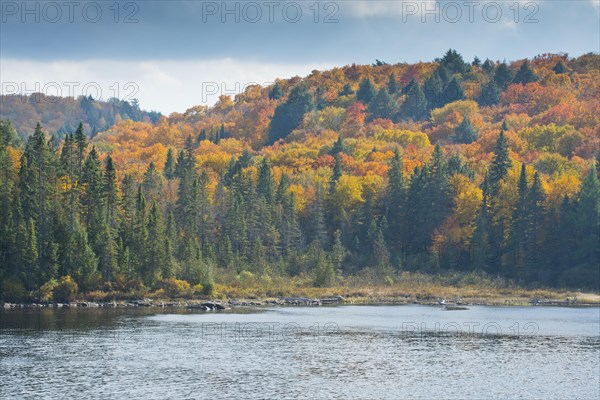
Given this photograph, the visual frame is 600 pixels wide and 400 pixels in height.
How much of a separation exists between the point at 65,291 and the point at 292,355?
45.0m

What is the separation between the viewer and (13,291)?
10112 cm

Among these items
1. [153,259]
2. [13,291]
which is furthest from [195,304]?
[13,291]

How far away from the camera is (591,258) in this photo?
439 feet

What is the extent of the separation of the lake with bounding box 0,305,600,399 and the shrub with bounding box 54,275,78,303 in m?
7.95

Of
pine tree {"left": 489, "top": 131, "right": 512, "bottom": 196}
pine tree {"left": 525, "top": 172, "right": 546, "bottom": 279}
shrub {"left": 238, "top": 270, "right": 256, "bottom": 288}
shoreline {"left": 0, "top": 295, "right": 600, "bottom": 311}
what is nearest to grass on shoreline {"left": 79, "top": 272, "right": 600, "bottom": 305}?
shrub {"left": 238, "top": 270, "right": 256, "bottom": 288}

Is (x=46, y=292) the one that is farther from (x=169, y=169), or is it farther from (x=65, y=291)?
(x=169, y=169)

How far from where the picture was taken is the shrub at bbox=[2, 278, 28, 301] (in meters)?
101

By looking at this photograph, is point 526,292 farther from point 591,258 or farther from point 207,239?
point 207,239

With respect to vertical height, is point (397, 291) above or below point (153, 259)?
below

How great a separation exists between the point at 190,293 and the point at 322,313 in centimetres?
2102

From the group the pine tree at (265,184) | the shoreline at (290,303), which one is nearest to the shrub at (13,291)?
the shoreline at (290,303)

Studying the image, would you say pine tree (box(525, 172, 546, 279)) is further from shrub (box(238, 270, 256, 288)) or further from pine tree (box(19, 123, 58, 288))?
pine tree (box(19, 123, 58, 288))

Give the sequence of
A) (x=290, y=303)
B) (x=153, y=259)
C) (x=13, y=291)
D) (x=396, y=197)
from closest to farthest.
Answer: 1. (x=13, y=291)
2. (x=153, y=259)
3. (x=290, y=303)
4. (x=396, y=197)

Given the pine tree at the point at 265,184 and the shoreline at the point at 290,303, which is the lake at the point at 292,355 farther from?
the pine tree at the point at 265,184
